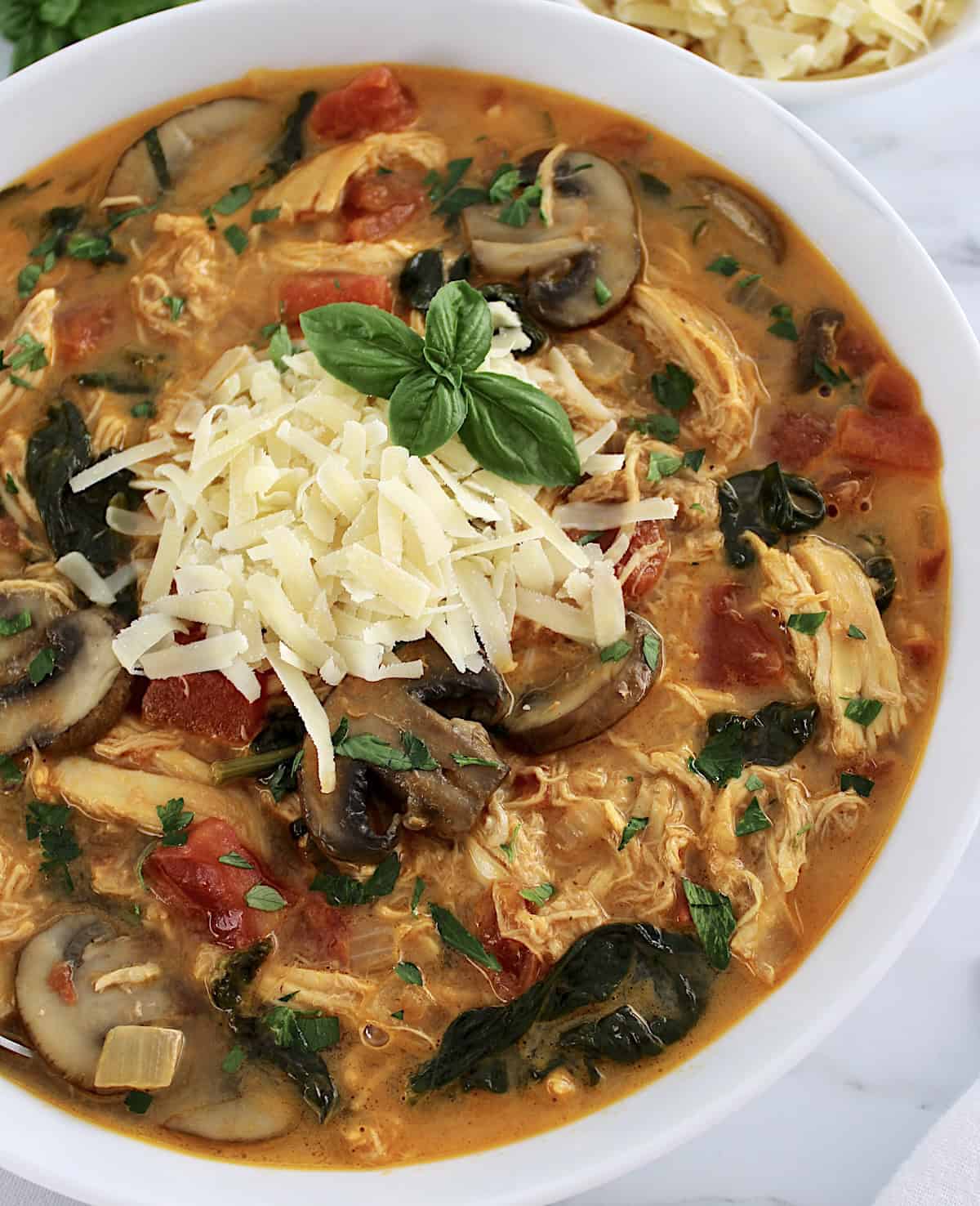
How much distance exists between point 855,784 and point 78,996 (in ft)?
7.68

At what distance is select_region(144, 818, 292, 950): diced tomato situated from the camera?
3814 millimetres

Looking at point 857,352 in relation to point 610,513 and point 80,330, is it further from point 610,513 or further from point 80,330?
point 80,330

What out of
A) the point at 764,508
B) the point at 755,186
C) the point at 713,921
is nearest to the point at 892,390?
the point at 764,508

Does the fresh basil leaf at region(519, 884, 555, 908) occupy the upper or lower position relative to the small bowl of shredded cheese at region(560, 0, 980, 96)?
lower

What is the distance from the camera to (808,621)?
405 centimetres

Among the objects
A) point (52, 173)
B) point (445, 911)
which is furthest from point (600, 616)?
point (52, 173)

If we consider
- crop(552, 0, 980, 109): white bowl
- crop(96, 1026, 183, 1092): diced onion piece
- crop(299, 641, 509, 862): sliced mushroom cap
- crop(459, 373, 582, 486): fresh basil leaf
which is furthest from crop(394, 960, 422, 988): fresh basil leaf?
crop(552, 0, 980, 109): white bowl

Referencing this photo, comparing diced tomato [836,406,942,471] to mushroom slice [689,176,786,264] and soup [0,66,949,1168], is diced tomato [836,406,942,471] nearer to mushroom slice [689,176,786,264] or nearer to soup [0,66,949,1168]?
soup [0,66,949,1168]

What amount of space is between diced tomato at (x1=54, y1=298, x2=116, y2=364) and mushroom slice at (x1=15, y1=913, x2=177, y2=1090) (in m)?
1.85

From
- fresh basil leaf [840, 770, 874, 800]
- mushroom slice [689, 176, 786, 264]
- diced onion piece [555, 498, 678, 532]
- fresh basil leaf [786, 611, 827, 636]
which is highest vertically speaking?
mushroom slice [689, 176, 786, 264]

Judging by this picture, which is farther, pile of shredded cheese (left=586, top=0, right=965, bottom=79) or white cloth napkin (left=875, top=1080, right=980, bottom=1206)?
pile of shredded cheese (left=586, top=0, right=965, bottom=79)

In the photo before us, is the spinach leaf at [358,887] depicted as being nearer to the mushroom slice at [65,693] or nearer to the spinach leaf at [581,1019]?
the spinach leaf at [581,1019]

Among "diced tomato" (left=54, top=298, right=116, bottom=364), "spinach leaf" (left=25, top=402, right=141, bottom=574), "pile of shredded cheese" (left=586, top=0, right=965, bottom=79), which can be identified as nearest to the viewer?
"spinach leaf" (left=25, top=402, right=141, bottom=574)

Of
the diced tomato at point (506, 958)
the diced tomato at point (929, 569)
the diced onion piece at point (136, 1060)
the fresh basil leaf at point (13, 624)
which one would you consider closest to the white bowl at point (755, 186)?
the diced tomato at point (929, 569)
